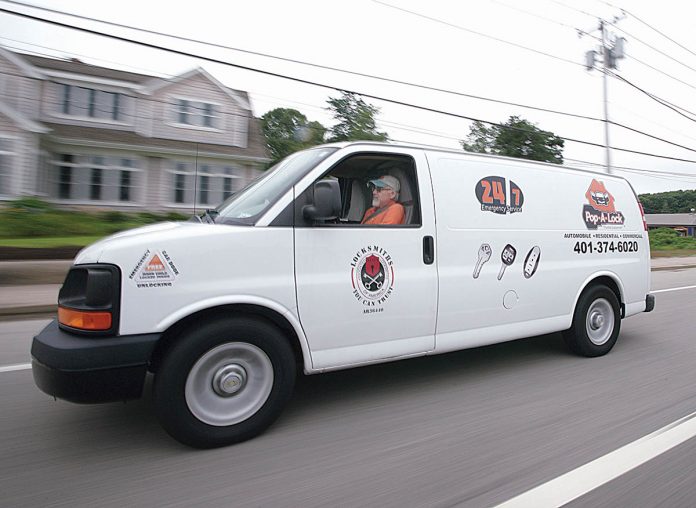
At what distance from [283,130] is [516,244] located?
41.3 meters

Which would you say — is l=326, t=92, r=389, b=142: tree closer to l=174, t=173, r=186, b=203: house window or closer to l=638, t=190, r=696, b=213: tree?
l=174, t=173, r=186, b=203: house window

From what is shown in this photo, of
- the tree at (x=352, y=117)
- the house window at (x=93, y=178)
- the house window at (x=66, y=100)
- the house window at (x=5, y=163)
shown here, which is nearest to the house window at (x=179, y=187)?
the house window at (x=93, y=178)

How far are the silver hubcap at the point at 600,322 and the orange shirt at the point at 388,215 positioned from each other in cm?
266

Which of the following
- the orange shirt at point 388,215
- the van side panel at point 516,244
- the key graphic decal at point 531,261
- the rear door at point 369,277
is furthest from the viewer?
the key graphic decal at point 531,261

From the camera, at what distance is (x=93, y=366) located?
2730 mm

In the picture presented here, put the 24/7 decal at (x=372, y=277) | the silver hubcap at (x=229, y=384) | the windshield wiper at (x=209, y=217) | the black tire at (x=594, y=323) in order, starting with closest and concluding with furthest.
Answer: the silver hubcap at (x=229, y=384)
the 24/7 decal at (x=372, y=277)
the windshield wiper at (x=209, y=217)
the black tire at (x=594, y=323)

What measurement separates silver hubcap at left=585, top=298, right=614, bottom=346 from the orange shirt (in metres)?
2.66

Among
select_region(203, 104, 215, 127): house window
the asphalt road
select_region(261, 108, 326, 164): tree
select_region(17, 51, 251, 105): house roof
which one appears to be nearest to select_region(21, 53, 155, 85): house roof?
select_region(17, 51, 251, 105): house roof

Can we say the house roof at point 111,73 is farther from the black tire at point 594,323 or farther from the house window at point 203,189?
the black tire at point 594,323

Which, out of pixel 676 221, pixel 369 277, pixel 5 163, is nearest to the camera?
pixel 369 277

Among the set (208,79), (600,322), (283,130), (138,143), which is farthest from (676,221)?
(600,322)

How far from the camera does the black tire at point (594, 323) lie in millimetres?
5031

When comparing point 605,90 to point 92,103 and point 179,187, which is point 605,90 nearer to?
point 179,187

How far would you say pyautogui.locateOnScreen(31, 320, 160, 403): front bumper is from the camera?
272 centimetres
